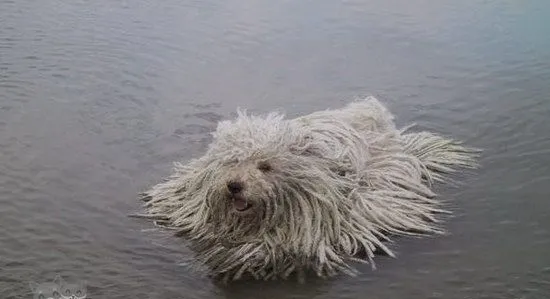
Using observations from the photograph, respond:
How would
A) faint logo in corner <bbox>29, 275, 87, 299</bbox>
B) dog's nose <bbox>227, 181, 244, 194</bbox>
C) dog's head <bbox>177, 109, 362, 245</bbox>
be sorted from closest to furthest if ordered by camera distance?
faint logo in corner <bbox>29, 275, 87, 299</bbox>
dog's nose <bbox>227, 181, 244, 194</bbox>
dog's head <bbox>177, 109, 362, 245</bbox>

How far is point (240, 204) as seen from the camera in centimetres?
560

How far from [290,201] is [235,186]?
0.41 meters

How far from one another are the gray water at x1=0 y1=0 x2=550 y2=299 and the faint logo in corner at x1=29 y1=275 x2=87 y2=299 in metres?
0.06

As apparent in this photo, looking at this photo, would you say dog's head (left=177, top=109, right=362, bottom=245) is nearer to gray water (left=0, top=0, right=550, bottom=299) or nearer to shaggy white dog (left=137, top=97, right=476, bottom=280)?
shaggy white dog (left=137, top=97, right=476, bottom=280)

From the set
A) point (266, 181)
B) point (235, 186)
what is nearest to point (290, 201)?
point (266, 181)

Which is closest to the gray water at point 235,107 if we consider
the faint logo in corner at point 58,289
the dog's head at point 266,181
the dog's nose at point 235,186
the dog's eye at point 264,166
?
the faint logo in corner at point 58,289

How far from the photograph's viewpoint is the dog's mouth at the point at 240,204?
5566 millimetres

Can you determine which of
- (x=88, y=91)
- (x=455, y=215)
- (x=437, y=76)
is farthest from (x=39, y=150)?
(x=437, y=76)

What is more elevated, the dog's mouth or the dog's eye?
the dog's eye

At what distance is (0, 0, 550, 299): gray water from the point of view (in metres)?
5.66

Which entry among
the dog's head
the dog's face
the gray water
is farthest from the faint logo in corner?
the dog's face

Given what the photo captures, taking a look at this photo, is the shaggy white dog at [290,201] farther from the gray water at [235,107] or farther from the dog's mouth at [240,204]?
the gray water at [235,107]

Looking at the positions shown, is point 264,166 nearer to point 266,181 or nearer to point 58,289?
point 266,181

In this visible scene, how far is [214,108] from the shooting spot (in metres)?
8.10
